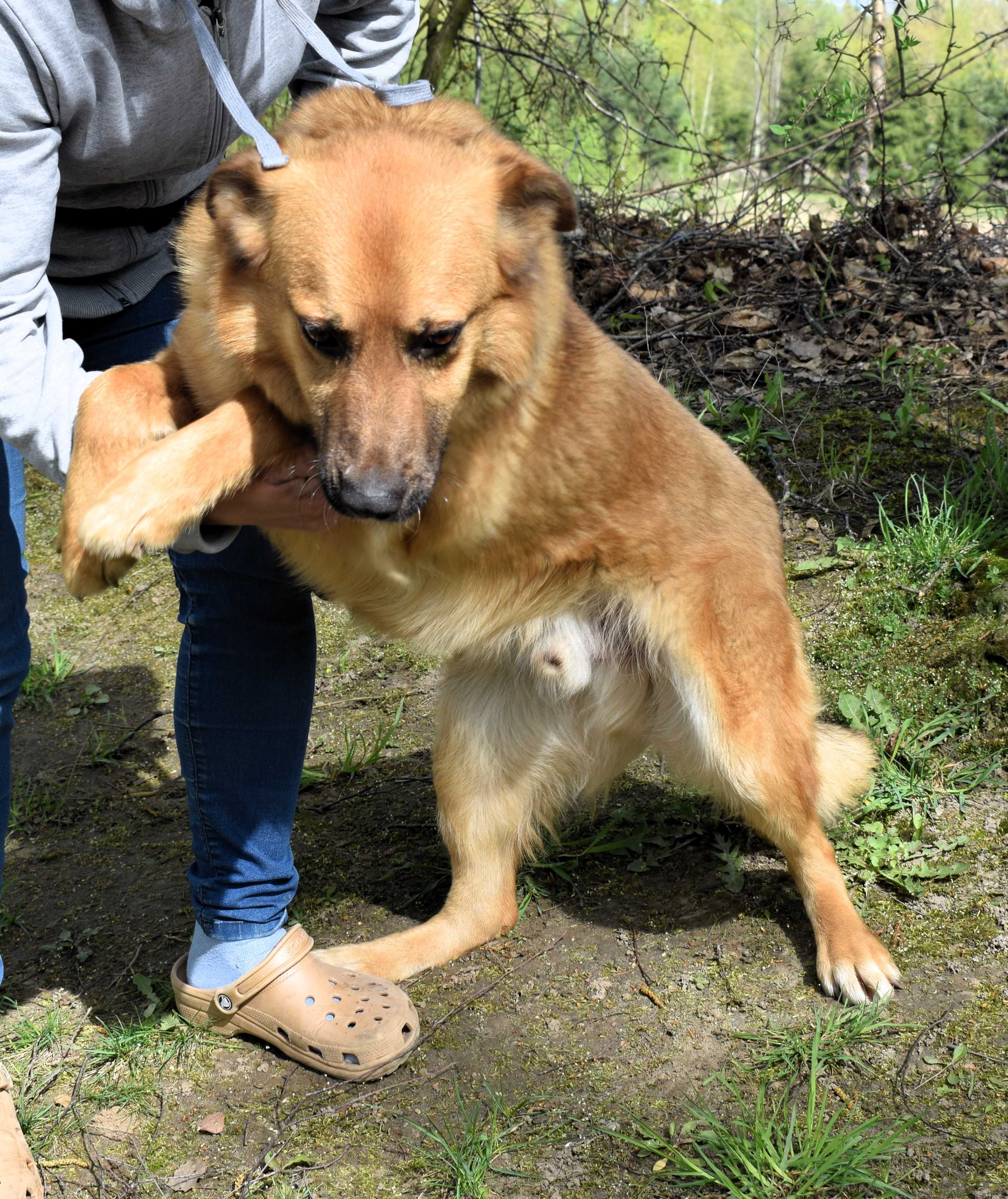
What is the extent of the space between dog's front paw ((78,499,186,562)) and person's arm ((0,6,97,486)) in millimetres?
161

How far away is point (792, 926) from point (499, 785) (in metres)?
0.77

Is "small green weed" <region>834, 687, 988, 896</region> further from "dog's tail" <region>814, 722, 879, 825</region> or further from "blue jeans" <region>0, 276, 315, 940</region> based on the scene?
"blue jeans" <region>0, 276, 315, 940</region>

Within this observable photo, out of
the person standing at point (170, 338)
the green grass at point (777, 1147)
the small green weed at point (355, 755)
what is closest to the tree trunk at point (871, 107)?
the person standing at point (170, 338)

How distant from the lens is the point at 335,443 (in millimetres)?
1763

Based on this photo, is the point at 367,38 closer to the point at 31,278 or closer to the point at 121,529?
the point at 31,278

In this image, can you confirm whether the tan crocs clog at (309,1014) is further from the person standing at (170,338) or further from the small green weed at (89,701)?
the small green weed at (89,701)

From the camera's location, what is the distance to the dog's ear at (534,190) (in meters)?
1.97

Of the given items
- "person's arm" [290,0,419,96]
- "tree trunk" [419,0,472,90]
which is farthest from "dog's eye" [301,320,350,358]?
"tree trunk" [419,0,472,90]

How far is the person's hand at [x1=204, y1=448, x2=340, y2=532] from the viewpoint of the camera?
1.87 m

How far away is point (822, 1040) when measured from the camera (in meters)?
2.14

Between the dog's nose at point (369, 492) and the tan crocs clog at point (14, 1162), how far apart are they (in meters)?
1.28

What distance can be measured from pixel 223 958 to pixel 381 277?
4.61 feet

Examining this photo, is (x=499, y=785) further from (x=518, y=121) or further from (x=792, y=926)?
(x=518, y=121)

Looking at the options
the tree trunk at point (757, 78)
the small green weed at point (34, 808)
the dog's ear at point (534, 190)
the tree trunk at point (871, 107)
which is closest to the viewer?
the dog's ear at point (534, 190)
